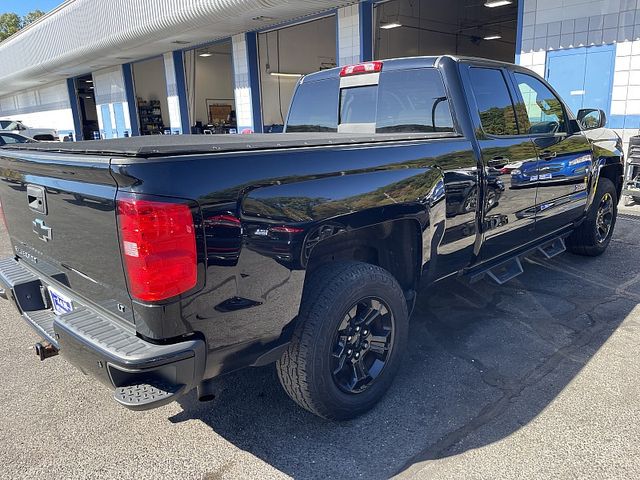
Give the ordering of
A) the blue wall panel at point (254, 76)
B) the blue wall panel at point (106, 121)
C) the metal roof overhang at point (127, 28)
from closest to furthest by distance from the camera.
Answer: the metal roof overhang at point (127, 28) < the blue wall panel at point (254, 76) < the blue wall panel at point (106, 121)

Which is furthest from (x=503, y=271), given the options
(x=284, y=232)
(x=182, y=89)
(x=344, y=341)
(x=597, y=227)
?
(x=182, y=89)

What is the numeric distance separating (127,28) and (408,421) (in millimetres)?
15941

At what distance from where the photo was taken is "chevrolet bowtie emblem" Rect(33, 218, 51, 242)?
2604mm

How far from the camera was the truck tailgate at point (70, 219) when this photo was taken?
6.84 ft

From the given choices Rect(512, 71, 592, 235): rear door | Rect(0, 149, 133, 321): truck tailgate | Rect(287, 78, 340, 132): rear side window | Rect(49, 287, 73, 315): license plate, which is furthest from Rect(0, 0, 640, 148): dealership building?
Rect(49, 287, 73, 315): license plate

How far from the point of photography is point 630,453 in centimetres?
246

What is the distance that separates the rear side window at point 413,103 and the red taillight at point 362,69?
100 millimetres

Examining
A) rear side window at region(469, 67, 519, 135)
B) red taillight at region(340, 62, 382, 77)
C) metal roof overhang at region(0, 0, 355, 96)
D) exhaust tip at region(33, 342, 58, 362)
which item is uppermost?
metal roof overhang at region(0, 0, 355, 96)

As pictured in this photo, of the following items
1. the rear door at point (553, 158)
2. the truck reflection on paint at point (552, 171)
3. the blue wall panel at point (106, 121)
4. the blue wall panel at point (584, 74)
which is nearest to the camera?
the truck reflection on paint at point (552, 171)

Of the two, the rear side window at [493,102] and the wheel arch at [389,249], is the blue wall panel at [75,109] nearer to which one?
the rear side window at [493,102]

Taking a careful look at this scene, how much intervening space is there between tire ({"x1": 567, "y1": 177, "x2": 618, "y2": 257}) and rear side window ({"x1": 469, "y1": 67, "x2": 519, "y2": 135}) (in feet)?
6.47

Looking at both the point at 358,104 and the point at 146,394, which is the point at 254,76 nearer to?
the point at 358,104

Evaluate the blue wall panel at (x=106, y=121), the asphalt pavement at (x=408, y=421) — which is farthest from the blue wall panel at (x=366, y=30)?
the blue wall panel at (x=106, y=121)

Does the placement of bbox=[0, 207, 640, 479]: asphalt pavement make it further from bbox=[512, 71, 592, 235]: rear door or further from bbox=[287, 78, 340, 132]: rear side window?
bbox=[287, 78, 340, 132]: rear side window
